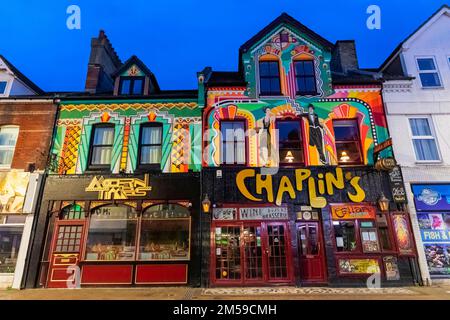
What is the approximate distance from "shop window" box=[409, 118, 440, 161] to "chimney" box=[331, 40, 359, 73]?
411cm

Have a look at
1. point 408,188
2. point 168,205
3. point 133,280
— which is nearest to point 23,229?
point 133,280

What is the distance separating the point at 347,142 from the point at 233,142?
4.95 m

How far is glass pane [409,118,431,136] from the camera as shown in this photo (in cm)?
1290

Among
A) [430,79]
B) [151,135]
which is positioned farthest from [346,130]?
[151,135]

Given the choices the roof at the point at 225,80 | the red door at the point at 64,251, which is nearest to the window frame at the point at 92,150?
the red door at the point at 64,251

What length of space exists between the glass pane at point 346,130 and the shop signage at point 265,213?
4.15m

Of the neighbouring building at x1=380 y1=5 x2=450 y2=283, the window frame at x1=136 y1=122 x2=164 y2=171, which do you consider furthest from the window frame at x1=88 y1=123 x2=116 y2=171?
the neighbouring building at x1=380 y1=5 x2=450 y2=283

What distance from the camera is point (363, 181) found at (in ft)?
39.6

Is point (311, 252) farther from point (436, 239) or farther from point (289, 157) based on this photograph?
point (436, 239)

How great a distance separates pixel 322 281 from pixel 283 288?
5.34 ft

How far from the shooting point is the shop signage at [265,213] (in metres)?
11.7

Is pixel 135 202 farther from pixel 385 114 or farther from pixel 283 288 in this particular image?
pixel 385 114

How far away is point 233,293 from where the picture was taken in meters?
9.97

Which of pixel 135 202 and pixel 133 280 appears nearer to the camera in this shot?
pixel 133 280
